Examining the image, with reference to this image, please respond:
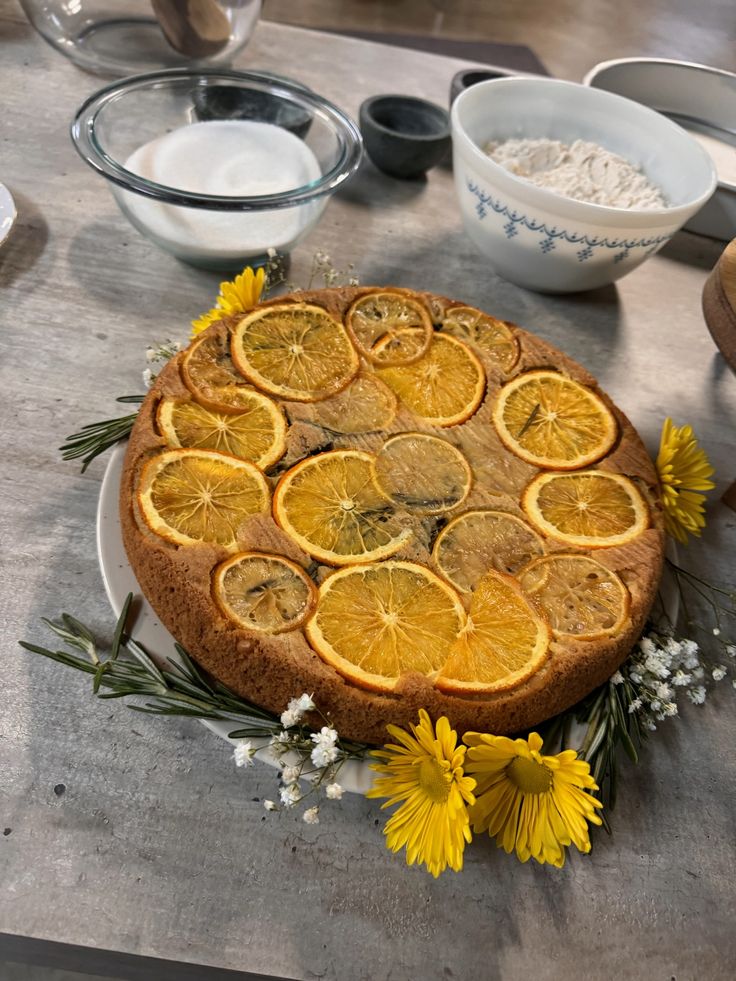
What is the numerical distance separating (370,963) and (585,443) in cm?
65

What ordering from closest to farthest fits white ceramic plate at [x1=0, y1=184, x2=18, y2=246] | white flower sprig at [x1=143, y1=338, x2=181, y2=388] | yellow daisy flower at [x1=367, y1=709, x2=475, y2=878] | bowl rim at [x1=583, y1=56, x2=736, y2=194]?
yellow daisy flower at [x1=367, y1=709, x2=475, y2=878], white flower sprig at [x1=143, y1=338, x2=181, y2=388], white ceramic plate at [x1=0, y1=184, x2=18, y2=246], bowl rim at [x1=583, y1=56, x2=736, y2=194]

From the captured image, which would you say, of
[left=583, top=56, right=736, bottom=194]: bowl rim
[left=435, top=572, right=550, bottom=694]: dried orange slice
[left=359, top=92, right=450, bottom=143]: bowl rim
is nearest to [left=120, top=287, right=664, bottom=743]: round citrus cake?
[left=435, top=572, right=550, bottom=694]: dried orange slice

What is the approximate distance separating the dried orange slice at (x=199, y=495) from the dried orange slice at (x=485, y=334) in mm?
400

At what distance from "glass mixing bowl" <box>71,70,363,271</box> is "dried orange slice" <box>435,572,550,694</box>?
699mm

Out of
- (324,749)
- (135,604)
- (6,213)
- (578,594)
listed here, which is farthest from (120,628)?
(6,213)

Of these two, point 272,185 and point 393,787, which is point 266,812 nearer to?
point 393,787

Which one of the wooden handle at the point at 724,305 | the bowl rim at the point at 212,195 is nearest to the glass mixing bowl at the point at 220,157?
the bowl rim at the point at 212,195

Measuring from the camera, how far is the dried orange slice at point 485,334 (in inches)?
43.9

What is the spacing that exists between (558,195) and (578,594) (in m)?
0.69

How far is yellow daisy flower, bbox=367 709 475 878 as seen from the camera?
723mm

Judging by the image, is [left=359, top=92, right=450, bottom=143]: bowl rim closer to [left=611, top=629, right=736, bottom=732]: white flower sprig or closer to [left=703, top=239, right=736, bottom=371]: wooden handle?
[left=703, top=239, right=736, bottom=371]: wooden handle

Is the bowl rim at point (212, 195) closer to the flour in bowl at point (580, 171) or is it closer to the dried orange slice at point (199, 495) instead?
the flour in bowl at point (580, 171)

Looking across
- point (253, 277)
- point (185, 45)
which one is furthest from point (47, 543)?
point (185, 45)

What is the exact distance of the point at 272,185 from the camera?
132 centimetres
